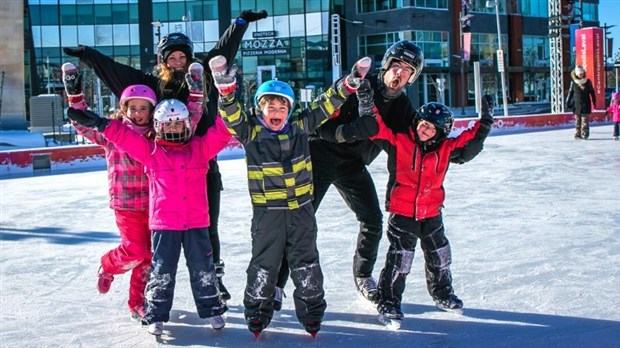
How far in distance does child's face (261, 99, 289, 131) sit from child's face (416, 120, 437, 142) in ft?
2.42

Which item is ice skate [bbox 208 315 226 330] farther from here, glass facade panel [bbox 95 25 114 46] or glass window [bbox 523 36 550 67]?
glass window [bbox 523 36 550 67]

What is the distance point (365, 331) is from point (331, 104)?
1154 millimetres

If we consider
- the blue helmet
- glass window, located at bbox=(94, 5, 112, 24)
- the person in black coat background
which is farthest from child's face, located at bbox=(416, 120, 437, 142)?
glass window, located at bbox=(94, 5, 112, 24)

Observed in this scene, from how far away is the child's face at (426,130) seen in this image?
3.38 meters

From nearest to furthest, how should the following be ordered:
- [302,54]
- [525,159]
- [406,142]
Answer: [406,142]
[525,159]
[302,54]

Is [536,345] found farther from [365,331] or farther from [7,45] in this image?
[7,45]

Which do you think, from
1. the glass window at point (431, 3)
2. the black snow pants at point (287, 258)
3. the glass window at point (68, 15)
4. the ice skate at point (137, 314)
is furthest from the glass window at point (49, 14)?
the black snow pants at point (287, 258)

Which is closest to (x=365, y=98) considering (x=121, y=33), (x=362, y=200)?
(x=362, y=200)

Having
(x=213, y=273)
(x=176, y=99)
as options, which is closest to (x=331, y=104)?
(x=176, y=99)

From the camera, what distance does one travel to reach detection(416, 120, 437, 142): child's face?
133 inches

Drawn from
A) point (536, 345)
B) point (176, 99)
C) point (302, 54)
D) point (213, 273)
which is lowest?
point (536, 345)

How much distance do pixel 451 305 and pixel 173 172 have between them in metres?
1.64

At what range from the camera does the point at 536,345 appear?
3.02 metres

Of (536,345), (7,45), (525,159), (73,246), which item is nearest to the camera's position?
(536,345)
